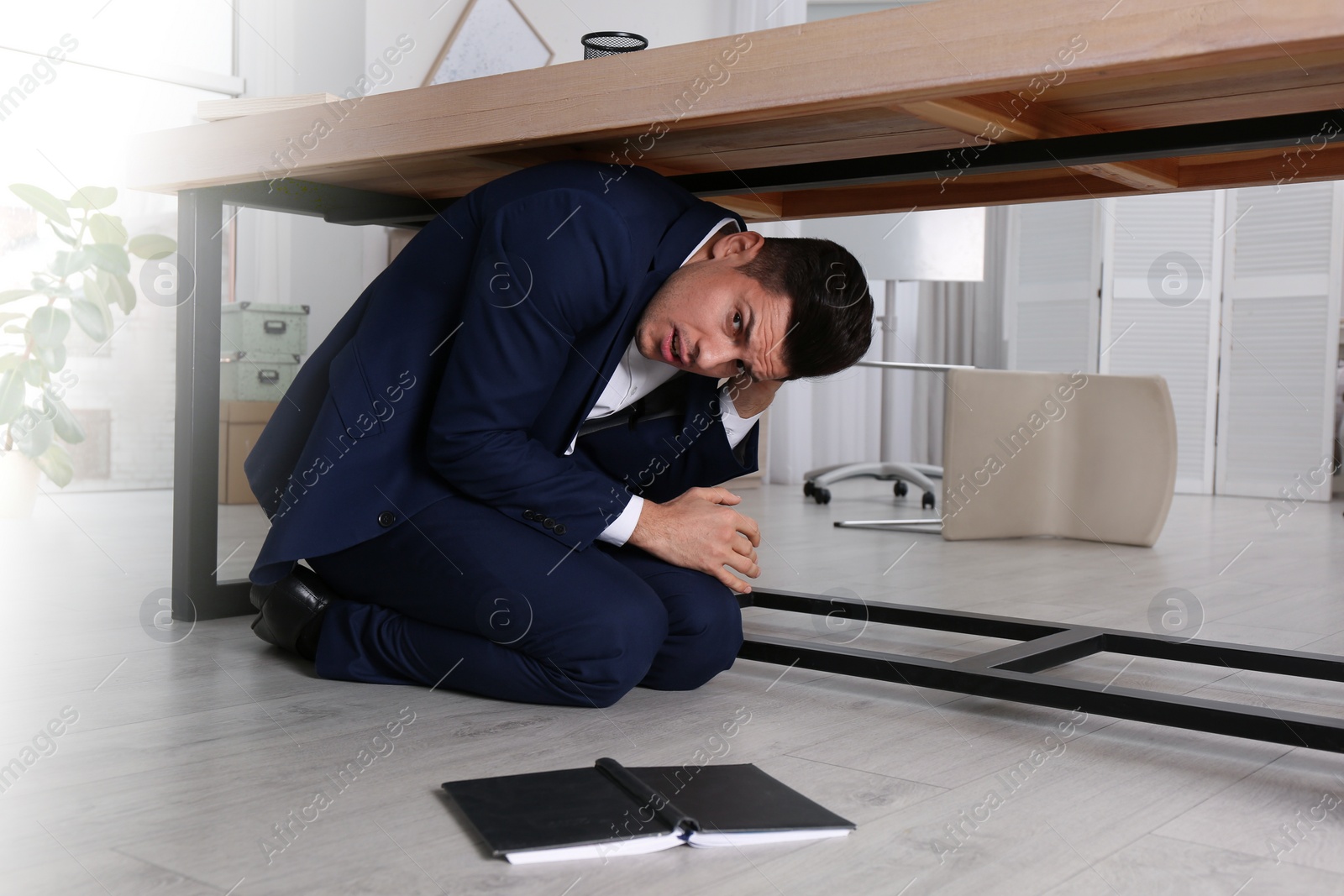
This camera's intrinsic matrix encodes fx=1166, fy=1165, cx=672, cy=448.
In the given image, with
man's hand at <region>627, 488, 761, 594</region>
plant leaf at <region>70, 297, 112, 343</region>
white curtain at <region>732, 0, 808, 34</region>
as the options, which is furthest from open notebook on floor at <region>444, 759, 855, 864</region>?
white curtain at <region>732, 0, 808, 34</region>

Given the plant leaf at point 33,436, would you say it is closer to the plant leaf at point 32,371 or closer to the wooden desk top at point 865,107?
the plant leaf at point 32,371

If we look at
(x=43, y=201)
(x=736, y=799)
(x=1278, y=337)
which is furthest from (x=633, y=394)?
(x=1278, y=337)

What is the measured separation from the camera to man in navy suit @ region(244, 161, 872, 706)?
123cm

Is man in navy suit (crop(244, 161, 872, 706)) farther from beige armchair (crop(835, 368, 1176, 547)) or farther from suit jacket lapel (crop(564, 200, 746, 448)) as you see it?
beige armchair (crop(835, 368, 1176, 547))

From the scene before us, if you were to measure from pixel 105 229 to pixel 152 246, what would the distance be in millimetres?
137

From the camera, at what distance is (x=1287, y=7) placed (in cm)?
79

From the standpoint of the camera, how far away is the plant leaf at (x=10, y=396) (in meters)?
3.02

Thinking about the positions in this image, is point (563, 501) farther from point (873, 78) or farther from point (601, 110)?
point (873, 78)

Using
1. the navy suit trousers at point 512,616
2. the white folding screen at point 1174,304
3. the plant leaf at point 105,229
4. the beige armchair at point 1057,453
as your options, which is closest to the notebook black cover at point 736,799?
the navy suit trousers at point 512,616

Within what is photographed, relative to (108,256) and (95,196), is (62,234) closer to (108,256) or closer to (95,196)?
(108,256)

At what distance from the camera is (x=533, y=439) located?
4.30ft

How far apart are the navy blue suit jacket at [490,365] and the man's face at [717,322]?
0.10 ft

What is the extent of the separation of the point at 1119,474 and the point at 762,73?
2.30 metres

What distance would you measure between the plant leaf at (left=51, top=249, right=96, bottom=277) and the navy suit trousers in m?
2.46
